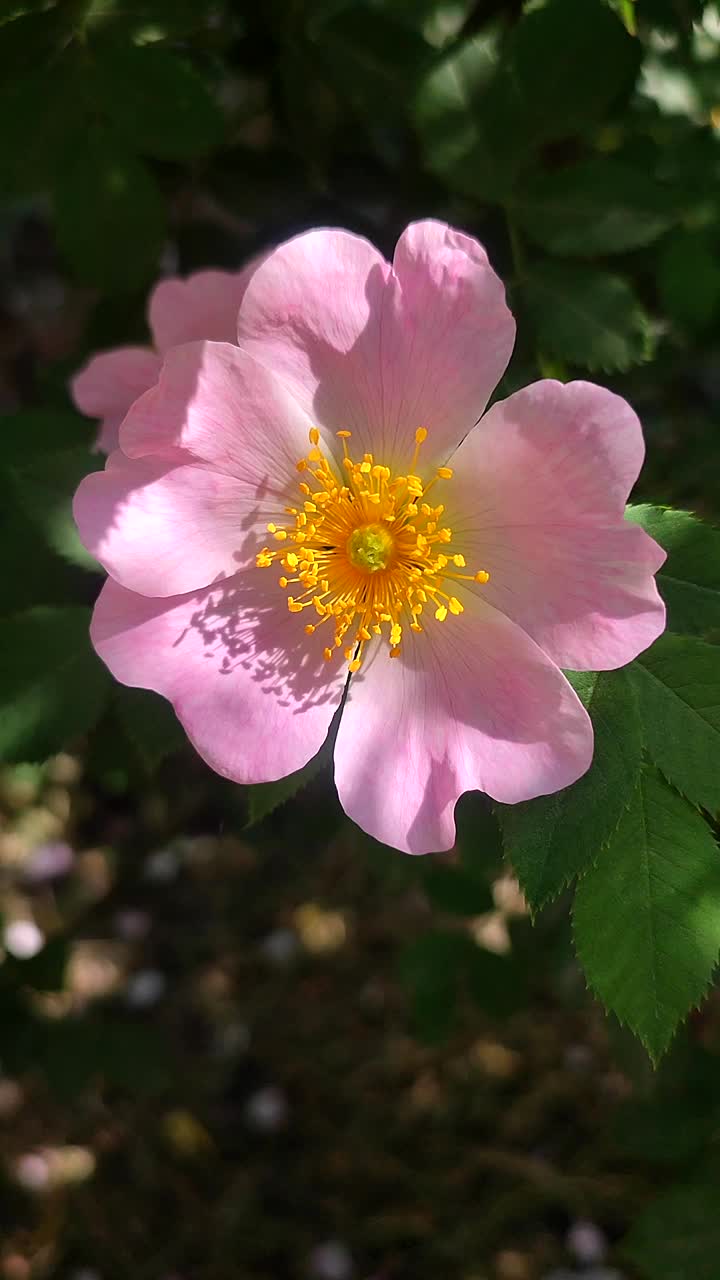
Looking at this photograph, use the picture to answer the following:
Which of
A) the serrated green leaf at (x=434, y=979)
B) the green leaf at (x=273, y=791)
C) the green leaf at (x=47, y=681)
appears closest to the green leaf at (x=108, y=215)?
the green leaf at (x=47, y=681)

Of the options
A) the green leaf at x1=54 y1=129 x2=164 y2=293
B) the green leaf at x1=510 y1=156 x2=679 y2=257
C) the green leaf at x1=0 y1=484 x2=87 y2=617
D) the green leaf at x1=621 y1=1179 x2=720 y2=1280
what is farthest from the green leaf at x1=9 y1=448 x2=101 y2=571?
the green leaf at x1=621 y1=1179 x2=720 y2=1280

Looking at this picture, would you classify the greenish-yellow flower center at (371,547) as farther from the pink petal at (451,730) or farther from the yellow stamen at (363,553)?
the pink petal at (451,730)

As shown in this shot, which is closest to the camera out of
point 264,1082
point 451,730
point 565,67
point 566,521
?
point 566,521

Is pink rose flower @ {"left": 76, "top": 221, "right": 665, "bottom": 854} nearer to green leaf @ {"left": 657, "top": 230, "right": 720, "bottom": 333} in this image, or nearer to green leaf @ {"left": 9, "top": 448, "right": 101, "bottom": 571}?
green leaf @ {"left": 9, "top": 448, "right": 101, "bottom": 571}

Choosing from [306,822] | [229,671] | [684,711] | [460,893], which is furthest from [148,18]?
[460,893]

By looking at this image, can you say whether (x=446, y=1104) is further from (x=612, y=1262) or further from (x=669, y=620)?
(x=669, y=620)

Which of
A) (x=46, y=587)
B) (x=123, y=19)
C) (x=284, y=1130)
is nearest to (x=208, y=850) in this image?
(x=284, y=1130)

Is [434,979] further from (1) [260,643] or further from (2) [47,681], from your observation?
(1) [260,643]
